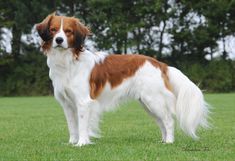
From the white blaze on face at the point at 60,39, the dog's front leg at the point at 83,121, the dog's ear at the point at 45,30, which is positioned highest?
the dog's ear at the point at 45,30

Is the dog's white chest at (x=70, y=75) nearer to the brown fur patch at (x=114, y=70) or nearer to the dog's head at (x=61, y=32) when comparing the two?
the brown fur patch at (x=114, y=70)

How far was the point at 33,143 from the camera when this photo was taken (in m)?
10.8

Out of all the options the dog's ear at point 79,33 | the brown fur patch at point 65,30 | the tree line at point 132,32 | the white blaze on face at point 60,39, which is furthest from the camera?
the tree line at point 132,32

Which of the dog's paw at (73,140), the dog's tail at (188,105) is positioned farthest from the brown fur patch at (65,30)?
the dog's tail at (188,105)

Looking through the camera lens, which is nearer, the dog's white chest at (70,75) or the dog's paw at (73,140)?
the dog's white chest at (70,75)

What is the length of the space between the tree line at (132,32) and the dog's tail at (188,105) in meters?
38.8

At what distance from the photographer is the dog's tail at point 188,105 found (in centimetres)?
1082

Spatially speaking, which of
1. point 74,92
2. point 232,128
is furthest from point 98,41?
point 74,92

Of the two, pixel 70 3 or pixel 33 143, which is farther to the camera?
pixel 70 3

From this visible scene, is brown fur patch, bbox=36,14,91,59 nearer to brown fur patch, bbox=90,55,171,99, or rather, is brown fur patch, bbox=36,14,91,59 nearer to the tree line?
brown fur patch, bbox=90,55,171,99

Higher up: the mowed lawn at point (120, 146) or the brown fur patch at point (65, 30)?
the brown fur patch at point (65, 30)

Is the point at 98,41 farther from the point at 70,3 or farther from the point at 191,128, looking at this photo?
the point at 191,128

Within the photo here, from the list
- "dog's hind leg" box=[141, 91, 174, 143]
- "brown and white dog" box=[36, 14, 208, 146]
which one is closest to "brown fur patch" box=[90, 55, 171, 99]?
"brown and white dog" box=[36, 14, 208, 146]

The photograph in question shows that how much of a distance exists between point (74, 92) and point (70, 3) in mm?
45976
